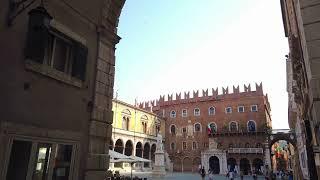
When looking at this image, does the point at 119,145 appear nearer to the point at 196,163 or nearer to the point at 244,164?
the point at 196,163

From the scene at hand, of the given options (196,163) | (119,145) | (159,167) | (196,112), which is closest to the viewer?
(159,167)

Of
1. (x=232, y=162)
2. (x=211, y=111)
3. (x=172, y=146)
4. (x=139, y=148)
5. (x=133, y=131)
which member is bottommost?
(x=232, y=162)

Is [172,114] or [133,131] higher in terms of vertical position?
[172,114]

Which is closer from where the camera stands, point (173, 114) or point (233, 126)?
point (233, 126)

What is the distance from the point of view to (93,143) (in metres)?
5.56

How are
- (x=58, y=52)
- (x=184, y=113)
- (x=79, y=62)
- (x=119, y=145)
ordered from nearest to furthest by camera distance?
(x=58, y=52)
(x=79, y=62)
(x=119, y=145)
(x=184, y=113)

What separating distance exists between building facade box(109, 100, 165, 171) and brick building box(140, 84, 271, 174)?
3629 mm

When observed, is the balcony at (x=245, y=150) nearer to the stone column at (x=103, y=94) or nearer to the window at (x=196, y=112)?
the window at (x=196, y=112)

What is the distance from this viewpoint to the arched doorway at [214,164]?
136ft

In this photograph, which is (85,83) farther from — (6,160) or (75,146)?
(6,160)

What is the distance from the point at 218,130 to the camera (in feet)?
142

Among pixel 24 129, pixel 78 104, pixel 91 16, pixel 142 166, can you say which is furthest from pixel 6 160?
pixel 142 166

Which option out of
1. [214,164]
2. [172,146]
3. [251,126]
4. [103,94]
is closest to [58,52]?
[103,94]

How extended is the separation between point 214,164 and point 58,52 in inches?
1567
